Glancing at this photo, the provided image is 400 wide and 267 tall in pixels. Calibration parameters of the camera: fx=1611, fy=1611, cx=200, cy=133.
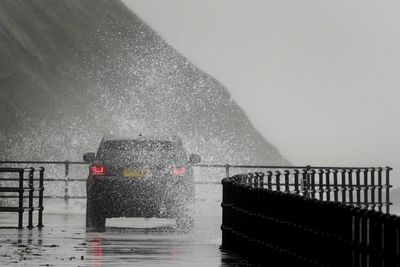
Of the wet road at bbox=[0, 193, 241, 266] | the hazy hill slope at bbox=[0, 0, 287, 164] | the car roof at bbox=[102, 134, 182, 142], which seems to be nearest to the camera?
the wet road at bbox=[0, 193, 241, 266]

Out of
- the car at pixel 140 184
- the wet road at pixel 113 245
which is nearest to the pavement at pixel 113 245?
the wet road at pixel 113 245

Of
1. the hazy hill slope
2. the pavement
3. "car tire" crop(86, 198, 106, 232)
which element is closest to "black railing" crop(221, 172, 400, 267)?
the pavement

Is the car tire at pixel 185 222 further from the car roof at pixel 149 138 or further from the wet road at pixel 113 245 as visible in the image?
the car roof at pixel 149 138

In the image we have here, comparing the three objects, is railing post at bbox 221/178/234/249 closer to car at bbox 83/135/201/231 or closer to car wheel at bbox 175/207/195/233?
car at bbox 83/135/201/231

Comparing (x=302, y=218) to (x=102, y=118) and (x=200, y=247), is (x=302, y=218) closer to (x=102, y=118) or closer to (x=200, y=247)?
(x=200, y=247)

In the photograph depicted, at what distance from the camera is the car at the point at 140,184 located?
30.1m

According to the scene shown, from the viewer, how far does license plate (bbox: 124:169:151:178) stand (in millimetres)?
30094

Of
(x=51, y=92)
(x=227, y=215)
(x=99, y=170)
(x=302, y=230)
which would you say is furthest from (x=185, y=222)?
(x=51, y=92)

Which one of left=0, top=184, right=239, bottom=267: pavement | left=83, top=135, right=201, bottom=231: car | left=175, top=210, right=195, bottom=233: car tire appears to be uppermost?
left=83, top=135, right=201, bottom=231: car

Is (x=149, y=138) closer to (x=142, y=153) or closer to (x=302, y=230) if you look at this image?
(x=142, y=153)

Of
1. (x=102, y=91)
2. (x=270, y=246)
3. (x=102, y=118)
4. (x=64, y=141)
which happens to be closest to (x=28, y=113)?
(x=64, y=141)

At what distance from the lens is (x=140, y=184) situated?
3017 cm

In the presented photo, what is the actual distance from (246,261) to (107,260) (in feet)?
6.32

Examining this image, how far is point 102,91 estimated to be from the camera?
192m
